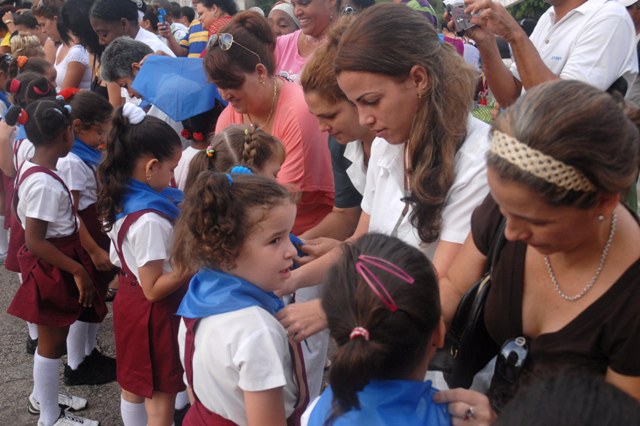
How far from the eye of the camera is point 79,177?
143 inches

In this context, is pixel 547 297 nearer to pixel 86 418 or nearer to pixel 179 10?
pixel 86 418

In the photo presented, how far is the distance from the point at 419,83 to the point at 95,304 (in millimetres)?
2428

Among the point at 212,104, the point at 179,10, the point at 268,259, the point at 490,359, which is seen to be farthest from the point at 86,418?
the point at 179,10

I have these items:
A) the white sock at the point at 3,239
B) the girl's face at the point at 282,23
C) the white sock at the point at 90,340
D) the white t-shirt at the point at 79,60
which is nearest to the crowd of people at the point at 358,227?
the white sock at the point at 90,340

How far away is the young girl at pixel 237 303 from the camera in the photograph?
1719 millimetres

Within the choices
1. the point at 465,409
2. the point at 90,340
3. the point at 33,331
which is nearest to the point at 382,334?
the point at 465,409

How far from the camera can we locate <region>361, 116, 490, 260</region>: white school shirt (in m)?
1.87

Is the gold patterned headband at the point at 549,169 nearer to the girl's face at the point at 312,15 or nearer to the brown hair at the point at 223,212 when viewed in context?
the brown hair at the point at 223,212

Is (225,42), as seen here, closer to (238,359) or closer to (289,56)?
(289,56)

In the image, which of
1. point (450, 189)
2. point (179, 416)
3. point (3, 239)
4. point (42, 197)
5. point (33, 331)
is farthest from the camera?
point (3, 239)

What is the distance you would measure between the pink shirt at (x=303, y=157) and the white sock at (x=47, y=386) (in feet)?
5.16

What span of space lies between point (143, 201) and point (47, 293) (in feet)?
3.64

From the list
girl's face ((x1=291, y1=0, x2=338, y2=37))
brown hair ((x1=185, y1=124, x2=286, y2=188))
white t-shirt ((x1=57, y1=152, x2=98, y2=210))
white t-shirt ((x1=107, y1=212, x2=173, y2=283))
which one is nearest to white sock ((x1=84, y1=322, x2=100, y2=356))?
white t-shirt ((x1=57, y1=152, x2=98, y2=210))

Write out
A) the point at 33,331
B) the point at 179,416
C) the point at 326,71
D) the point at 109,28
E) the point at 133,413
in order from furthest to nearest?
the point at 109,28 < the point at 33,331 < the point at 179,416 < the point at 133,413 < the point at 326,71
